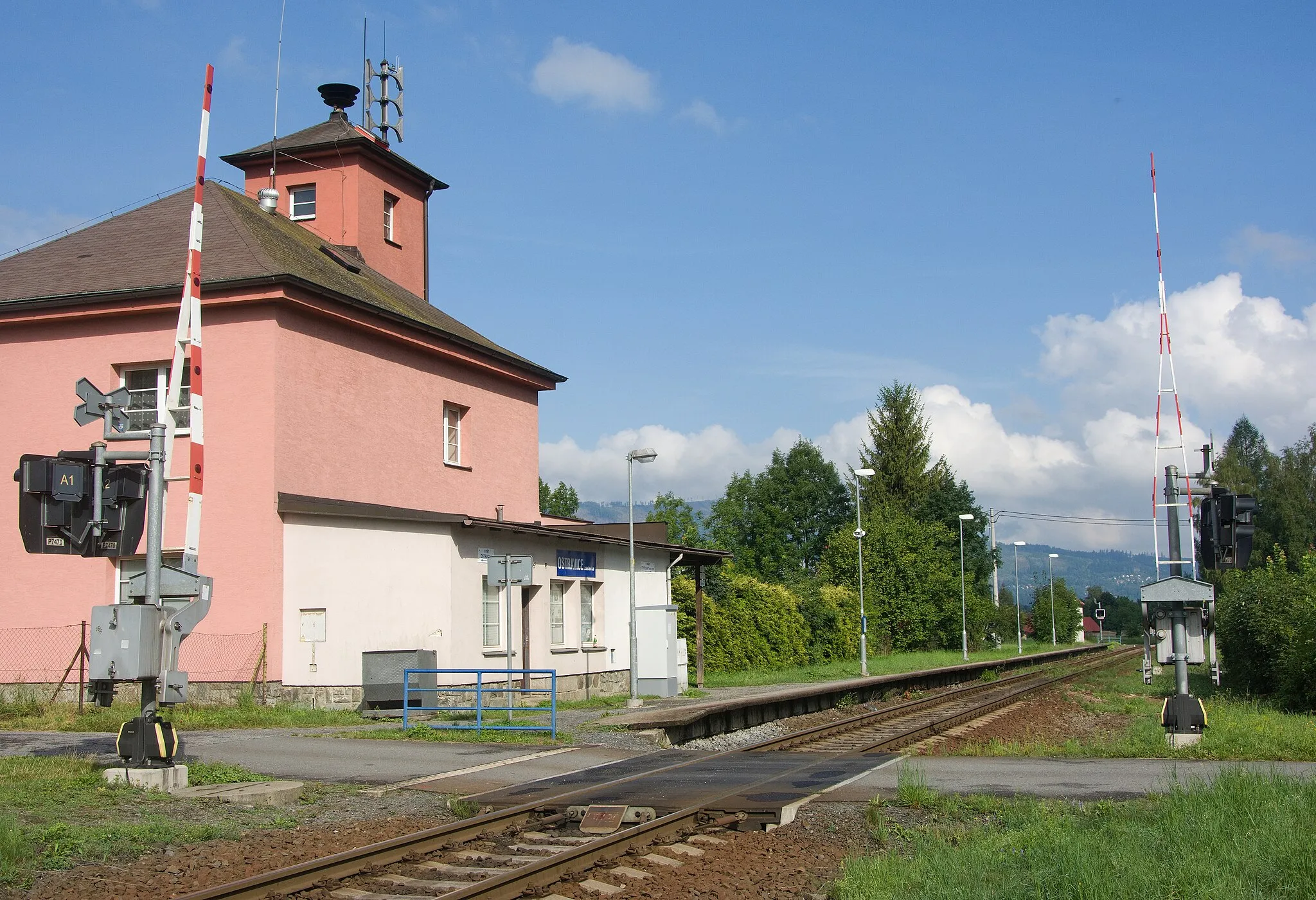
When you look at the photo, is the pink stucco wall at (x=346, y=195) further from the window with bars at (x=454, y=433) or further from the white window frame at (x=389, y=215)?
the window with bars at (x=454, y=433)

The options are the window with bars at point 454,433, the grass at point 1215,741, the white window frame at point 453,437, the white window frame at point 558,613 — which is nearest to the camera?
the grass at point 1215,741

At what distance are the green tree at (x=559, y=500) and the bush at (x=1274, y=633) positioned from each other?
232 ft

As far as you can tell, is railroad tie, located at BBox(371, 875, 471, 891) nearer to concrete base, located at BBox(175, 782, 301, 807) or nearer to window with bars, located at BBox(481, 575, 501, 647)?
concrete base, located at BBox(175, 782, 301, 807)

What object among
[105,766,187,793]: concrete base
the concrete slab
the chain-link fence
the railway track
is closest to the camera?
the railway track

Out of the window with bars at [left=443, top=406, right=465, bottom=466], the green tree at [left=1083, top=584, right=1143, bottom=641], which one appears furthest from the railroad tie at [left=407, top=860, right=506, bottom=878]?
the green tree at [left=1083, top=584, right=1143, bottom=641]

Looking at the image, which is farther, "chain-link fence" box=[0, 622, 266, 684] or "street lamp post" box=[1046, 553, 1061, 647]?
"street lamp post" box=[1046, 553, 1061, 647]

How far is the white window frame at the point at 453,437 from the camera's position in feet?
88.5

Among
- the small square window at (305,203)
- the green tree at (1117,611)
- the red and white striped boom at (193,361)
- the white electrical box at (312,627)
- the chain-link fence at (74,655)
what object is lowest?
the green tree at (1117,611)

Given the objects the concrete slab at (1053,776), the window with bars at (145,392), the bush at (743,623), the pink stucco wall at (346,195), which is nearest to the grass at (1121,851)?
the concrete slab at (1053,776)

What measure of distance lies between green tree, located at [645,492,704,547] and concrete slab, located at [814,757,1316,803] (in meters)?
62.6

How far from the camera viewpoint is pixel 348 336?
23.6 m

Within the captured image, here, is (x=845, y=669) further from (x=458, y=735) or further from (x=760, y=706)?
(x=458, y=735)

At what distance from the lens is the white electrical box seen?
805 inches

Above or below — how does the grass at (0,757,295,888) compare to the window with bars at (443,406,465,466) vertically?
below
